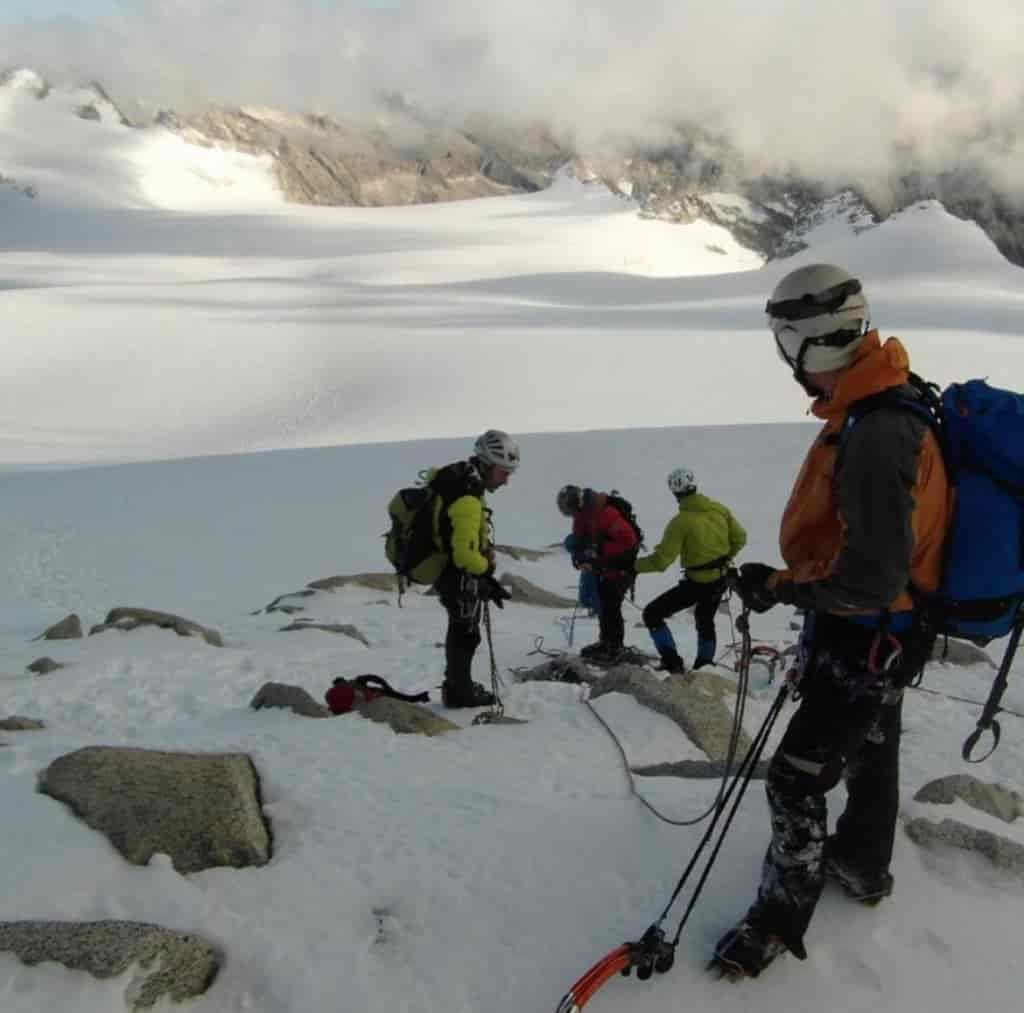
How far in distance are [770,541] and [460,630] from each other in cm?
1060

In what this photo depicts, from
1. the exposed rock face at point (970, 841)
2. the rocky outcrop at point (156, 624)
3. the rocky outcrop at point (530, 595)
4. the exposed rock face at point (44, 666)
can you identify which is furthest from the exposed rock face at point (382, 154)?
the exposed rock face at point (970, 841)

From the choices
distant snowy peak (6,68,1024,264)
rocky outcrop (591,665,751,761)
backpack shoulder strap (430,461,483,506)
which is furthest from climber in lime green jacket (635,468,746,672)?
distant snowy peak (6,68,1024,264)

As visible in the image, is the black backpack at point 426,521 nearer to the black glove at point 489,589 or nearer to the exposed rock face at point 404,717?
the black glove at point 489,589

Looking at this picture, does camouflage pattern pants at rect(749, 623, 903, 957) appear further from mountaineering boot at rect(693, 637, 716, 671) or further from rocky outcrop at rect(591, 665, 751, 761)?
mountaineering boot at rect(693, 637, 716, 671)

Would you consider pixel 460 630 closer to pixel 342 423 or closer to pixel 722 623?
pixel 722 623

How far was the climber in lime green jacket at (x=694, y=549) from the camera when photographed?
7.59 metres

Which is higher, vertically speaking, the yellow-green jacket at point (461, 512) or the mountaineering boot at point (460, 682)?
the yellow-green jacket at point (461, 512)

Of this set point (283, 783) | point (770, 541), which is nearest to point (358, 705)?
point (283, 783)

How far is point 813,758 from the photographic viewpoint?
3076 mm

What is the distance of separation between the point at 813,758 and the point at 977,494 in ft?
2.97

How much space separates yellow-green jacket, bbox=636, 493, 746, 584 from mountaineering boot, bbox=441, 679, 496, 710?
1649 mm

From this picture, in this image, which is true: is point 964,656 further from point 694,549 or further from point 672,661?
point 694,549

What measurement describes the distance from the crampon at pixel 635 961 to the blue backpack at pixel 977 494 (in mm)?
1250

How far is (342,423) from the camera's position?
1003 inches
